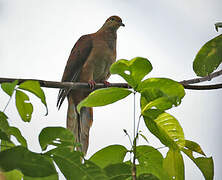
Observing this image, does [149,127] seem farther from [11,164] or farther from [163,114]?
[11,164]

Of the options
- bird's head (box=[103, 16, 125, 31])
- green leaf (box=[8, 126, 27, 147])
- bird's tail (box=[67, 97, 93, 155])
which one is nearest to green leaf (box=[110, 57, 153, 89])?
green leaf (box=[8, 126, 27, 147])

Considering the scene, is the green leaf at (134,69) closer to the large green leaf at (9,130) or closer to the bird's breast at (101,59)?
the large green leaf at (9,130)

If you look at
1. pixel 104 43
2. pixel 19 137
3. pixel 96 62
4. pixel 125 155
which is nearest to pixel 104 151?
pixel 125 155

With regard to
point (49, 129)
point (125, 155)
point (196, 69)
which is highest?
point (196, 69)

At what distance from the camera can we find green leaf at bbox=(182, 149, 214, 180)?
3.79ft

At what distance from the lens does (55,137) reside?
97 centimetres

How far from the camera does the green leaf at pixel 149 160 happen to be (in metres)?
1.15

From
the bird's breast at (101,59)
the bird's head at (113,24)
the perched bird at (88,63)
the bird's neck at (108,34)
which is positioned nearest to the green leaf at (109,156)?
the perched bird at (88,63)

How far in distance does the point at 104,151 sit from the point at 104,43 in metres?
3.51

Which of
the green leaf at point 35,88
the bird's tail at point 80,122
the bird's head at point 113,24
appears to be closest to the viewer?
the green leaf at point 35,88

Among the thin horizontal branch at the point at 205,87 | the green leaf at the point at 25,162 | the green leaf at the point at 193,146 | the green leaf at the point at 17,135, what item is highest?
the thin horizontal branch at the point at 205,87

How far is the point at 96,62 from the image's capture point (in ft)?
14.1

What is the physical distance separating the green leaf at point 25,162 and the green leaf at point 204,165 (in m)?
0.51

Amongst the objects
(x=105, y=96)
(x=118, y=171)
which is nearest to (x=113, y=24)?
(x=105, y=96)
